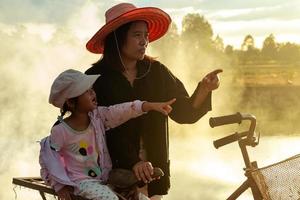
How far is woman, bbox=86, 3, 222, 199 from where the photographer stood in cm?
356

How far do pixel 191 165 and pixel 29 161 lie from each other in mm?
4802

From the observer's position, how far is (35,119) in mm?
19062

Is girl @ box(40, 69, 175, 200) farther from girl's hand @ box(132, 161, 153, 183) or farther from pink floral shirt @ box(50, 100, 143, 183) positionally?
girl's hand @ box(132, 161, 153, 183)

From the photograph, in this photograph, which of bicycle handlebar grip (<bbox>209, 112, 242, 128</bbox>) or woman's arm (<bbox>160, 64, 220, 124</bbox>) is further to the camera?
woman's arm (<bbox>160, 64, 220, 124</bbox>)

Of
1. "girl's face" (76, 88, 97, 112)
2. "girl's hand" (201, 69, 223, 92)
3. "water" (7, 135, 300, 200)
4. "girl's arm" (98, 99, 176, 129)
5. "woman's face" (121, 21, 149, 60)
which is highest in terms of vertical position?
"water" (7, 135, 300, 200)

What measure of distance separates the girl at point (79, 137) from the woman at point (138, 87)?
0.17m

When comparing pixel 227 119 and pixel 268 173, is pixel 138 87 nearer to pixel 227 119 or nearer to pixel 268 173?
pixel 227 119

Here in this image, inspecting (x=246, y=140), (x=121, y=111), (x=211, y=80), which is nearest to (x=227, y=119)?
(x=246, y=140)

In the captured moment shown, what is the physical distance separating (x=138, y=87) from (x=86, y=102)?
0.51m

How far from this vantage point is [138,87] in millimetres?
3654

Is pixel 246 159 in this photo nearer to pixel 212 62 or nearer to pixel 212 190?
pixel 212 190

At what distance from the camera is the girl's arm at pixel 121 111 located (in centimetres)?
322

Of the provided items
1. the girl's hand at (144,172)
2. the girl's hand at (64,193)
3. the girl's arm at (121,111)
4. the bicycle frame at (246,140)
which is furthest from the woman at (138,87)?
the bicycle frame at (246,140)

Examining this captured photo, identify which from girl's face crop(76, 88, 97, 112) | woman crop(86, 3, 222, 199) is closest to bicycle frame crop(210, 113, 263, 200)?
woman crop(86, 3, 222, 199)
